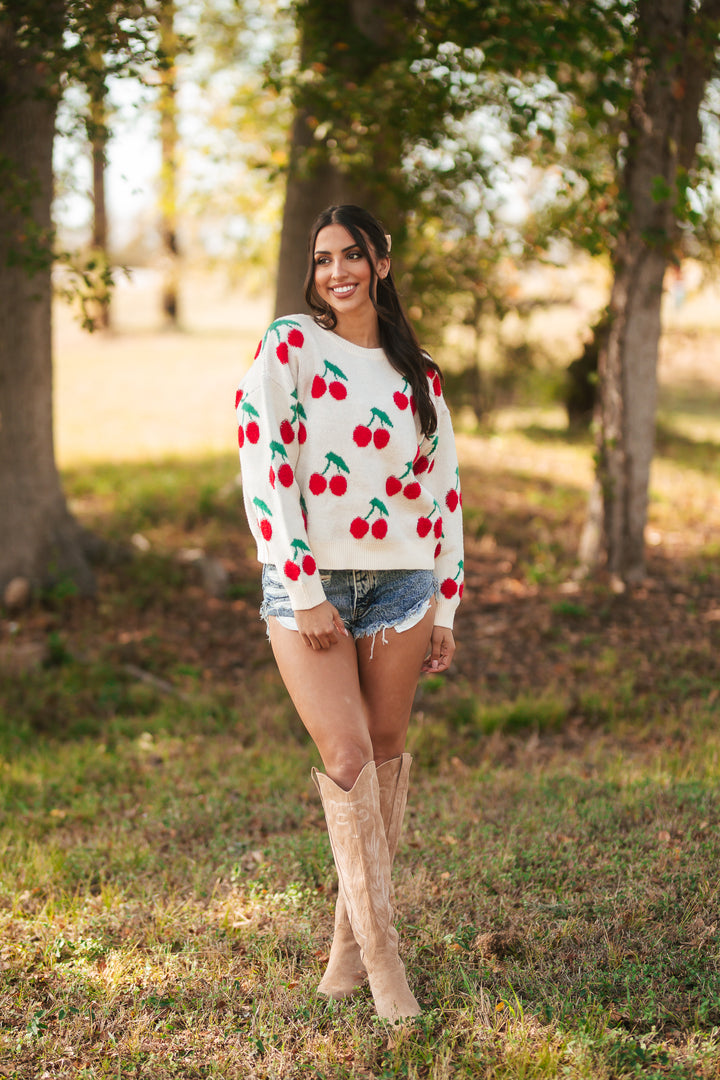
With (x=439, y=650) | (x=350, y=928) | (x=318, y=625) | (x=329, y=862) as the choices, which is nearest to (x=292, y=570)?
(x=318, y=625)

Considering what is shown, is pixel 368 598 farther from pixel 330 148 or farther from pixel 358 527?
pixel 330 148

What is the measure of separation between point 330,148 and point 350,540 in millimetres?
4571

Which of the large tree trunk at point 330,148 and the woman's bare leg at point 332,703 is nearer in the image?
the woman's bare leg at point 332,703

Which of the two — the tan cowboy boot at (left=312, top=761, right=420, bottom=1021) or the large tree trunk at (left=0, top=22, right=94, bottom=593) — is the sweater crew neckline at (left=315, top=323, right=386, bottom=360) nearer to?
the tan cowboy boot at (left=312, top=761, right=420, bottom=1021)

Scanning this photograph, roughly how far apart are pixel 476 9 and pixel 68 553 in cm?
466

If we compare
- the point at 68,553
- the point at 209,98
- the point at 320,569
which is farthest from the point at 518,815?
the point at 209,98

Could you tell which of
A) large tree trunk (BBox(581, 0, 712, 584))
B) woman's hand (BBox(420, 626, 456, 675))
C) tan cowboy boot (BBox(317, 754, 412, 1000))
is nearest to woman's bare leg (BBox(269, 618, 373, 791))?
tan cowboy boot (BBox(317, 754, 412, 1000))

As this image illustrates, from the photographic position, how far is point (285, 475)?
2.55 m

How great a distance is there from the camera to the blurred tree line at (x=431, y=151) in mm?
5512

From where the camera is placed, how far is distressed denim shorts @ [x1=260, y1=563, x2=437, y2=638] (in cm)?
270

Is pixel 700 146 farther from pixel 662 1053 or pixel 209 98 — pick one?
pixel 662 1053

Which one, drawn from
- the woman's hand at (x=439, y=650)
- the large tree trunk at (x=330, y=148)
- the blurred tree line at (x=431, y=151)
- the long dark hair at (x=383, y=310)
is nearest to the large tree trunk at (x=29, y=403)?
the blurred tree line at (x=431, y=151)

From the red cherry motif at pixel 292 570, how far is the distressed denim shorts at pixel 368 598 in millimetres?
139

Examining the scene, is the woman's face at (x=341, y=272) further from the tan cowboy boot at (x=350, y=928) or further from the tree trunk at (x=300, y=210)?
the tree trunk at (x=300, y=210)
